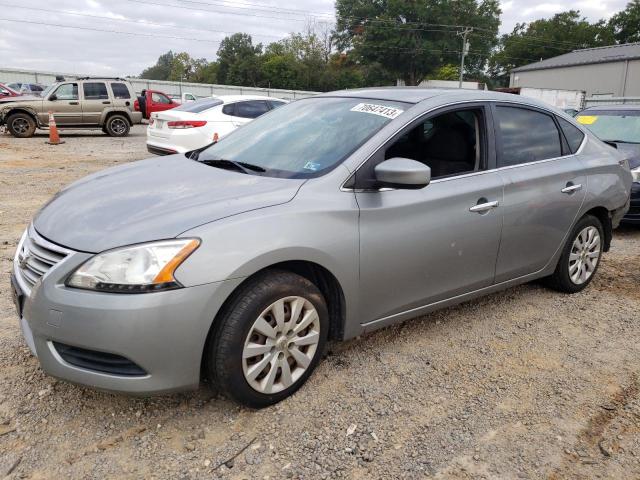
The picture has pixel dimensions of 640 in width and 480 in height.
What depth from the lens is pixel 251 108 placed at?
436 inches

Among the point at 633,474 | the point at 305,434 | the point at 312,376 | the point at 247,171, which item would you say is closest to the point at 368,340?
the point at 312,376

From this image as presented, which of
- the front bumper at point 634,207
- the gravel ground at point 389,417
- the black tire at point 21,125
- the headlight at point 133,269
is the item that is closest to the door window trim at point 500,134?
the gravel ground at point 389,417

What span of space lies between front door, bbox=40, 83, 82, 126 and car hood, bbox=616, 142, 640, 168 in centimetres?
1472

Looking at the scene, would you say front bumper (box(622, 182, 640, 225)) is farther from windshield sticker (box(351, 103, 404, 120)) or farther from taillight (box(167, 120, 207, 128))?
taillight (box(167, 120, 207, 128))

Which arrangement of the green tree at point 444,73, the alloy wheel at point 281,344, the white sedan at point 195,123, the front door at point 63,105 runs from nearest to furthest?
the alloy wheel at point 281,344, the white sedan at point 195,123, the front door at point 63,105, the green tree at point 444,73

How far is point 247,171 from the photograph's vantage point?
304 centimetres

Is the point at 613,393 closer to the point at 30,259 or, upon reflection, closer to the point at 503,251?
the point at 503,251

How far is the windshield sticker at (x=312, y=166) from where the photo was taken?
2908 mm

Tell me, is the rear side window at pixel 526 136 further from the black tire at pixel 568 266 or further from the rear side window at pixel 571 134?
the black tire at pixel 568 266

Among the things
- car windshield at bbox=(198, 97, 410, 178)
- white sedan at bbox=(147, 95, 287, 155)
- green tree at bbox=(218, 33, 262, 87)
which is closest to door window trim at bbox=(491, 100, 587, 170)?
car windshield at bbox=(198, 97, 410, 178)

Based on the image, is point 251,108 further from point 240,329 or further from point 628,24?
point 628,24

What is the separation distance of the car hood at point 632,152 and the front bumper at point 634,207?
0.29m

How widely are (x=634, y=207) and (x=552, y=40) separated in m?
79.4

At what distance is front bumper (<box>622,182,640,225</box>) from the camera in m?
6.20
